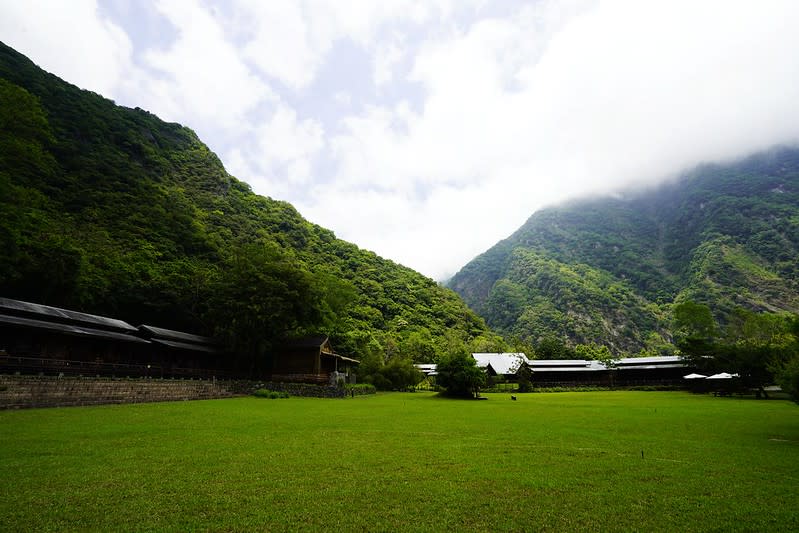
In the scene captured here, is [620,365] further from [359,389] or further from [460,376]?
[359,389]

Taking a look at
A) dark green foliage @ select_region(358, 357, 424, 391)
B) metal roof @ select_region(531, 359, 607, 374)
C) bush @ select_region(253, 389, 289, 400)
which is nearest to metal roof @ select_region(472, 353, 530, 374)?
metal roof @ select_region(531, 359, 607, 374)

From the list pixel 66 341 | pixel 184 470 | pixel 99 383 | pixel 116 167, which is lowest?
pixel 184 470

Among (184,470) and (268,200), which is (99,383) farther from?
(268,200)

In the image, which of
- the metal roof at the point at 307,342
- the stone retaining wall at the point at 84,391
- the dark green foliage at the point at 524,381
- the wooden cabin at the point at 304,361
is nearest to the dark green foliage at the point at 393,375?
the wooden cabin at the point at 304,361

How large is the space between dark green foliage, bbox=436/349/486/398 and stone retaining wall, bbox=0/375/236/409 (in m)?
20.0

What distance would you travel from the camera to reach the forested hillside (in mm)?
33906

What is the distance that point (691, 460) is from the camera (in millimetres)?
10156

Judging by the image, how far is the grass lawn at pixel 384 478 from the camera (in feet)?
19.9

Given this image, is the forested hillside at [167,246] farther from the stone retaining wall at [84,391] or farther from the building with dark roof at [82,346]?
the stone retaining wall at [84,391]

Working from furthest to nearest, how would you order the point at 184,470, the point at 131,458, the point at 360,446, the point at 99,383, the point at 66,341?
the point at 66,341
the point at 99,383
the point at 360,446
the point at 131,458
the point at 184,470

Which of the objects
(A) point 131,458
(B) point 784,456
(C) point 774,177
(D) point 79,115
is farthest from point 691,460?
(C) point 774,177

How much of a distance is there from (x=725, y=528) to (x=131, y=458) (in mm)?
11638

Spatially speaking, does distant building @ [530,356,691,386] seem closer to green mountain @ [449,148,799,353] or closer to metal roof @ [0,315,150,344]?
green mountain @ [449,148,799,353]

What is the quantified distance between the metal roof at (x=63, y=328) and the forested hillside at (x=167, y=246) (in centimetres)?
501
